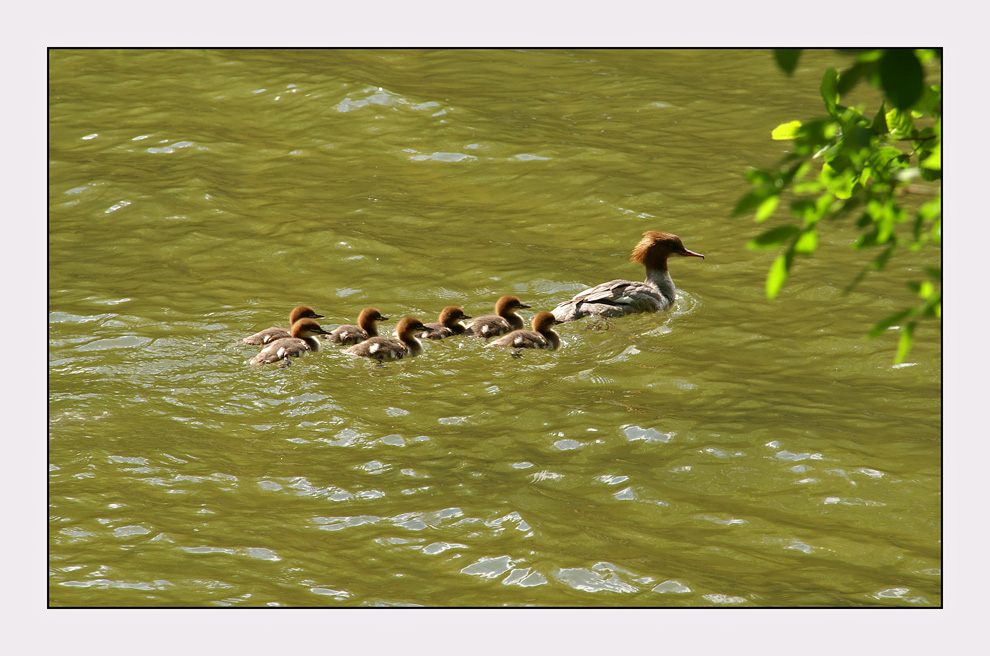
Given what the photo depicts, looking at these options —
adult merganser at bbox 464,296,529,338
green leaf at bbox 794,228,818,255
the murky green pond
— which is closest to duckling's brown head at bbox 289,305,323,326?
the murky green pond

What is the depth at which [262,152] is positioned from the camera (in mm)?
14195

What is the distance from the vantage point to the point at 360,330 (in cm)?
913

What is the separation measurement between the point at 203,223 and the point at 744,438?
7432 millimetres

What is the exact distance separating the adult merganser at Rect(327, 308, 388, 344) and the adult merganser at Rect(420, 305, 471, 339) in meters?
0.46

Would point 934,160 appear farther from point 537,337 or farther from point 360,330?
point 360,330

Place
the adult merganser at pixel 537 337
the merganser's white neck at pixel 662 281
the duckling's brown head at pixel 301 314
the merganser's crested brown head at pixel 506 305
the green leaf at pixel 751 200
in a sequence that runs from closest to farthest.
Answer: the green leaf at pixel 751 200 → the adult merganser at pixel 537 337 → the duckling's brown head at pixel 301 314 → the merganser's crested brown head at pixel 506 305 → the merganser's white neck at pixel 662 281

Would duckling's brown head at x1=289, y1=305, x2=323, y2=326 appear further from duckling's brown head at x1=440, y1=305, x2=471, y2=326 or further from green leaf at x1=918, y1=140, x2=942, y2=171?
green leaf at x1=918, y1=140, x2=942, y2=171

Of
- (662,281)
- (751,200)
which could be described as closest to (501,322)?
(662,281)

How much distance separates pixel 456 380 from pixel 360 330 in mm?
1206

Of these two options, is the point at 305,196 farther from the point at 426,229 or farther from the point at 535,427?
the point at 535,427

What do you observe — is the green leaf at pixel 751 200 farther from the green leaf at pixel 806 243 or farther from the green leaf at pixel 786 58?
the green leaf at pixel 786 58

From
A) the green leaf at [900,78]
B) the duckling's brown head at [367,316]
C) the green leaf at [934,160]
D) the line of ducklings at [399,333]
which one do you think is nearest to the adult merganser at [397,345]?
the line of ducklings at [399,333]

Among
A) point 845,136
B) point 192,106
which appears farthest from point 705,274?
point 192,106

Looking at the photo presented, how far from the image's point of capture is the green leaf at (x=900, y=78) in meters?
2.94
